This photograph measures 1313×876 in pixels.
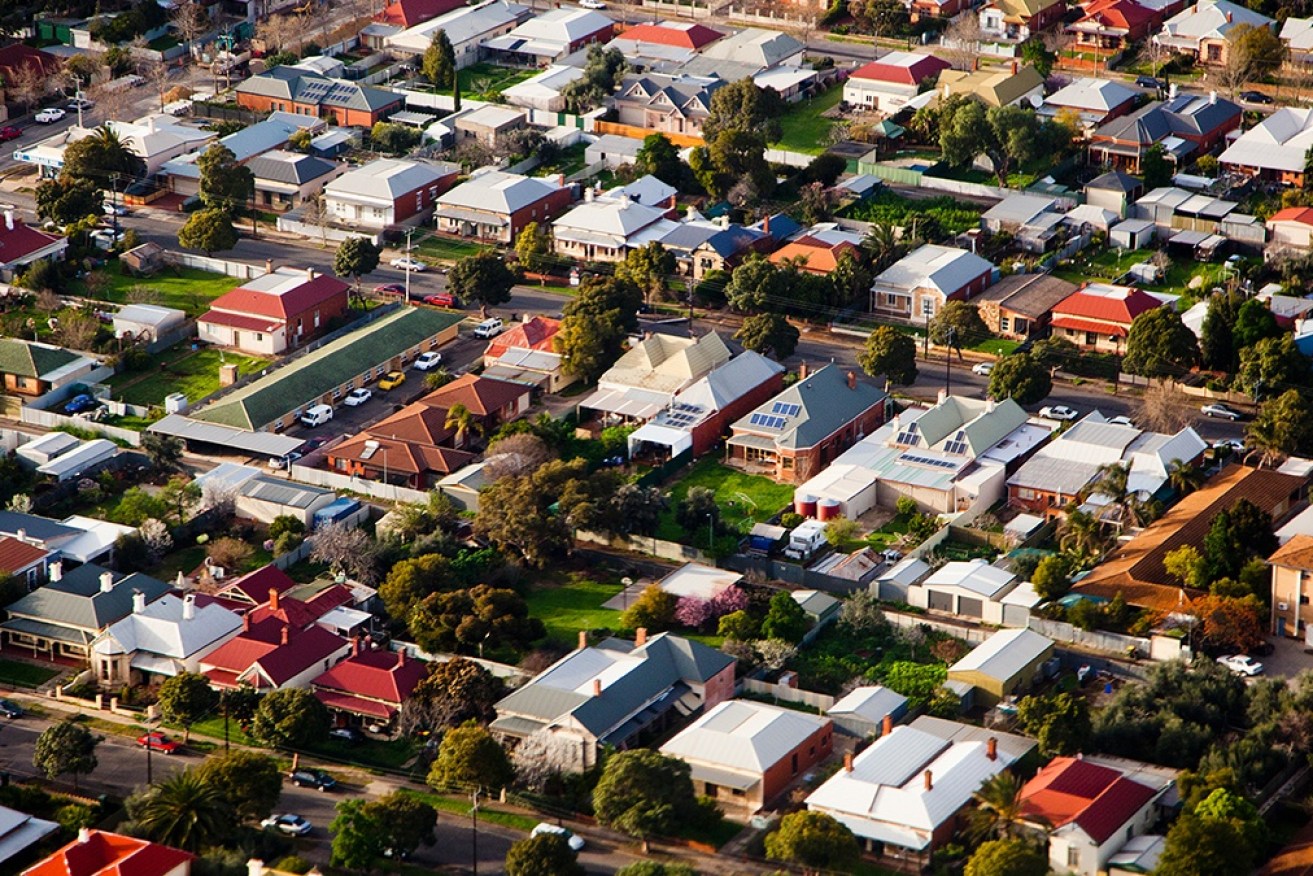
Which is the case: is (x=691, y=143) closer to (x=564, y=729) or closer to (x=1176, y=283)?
(x=1176, y=283)

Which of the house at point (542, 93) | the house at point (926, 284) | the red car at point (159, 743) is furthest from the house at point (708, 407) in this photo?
the house at point (542, 93)

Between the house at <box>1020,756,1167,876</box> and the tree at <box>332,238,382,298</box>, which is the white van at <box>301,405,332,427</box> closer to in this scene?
the tree at <box>332,238,382,298</box>

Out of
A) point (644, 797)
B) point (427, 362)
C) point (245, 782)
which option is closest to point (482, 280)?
point (427, 362)

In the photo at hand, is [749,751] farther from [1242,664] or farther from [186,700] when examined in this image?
[186,700]

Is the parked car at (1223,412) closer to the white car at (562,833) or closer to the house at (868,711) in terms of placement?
the house at (868,711)

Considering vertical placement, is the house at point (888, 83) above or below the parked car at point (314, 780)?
below

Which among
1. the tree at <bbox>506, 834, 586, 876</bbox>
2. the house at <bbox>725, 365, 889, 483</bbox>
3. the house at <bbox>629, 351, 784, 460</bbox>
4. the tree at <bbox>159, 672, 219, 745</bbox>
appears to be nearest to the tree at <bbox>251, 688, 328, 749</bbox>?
the tree at <bbox>159, 672, 219, 745</bbox>
